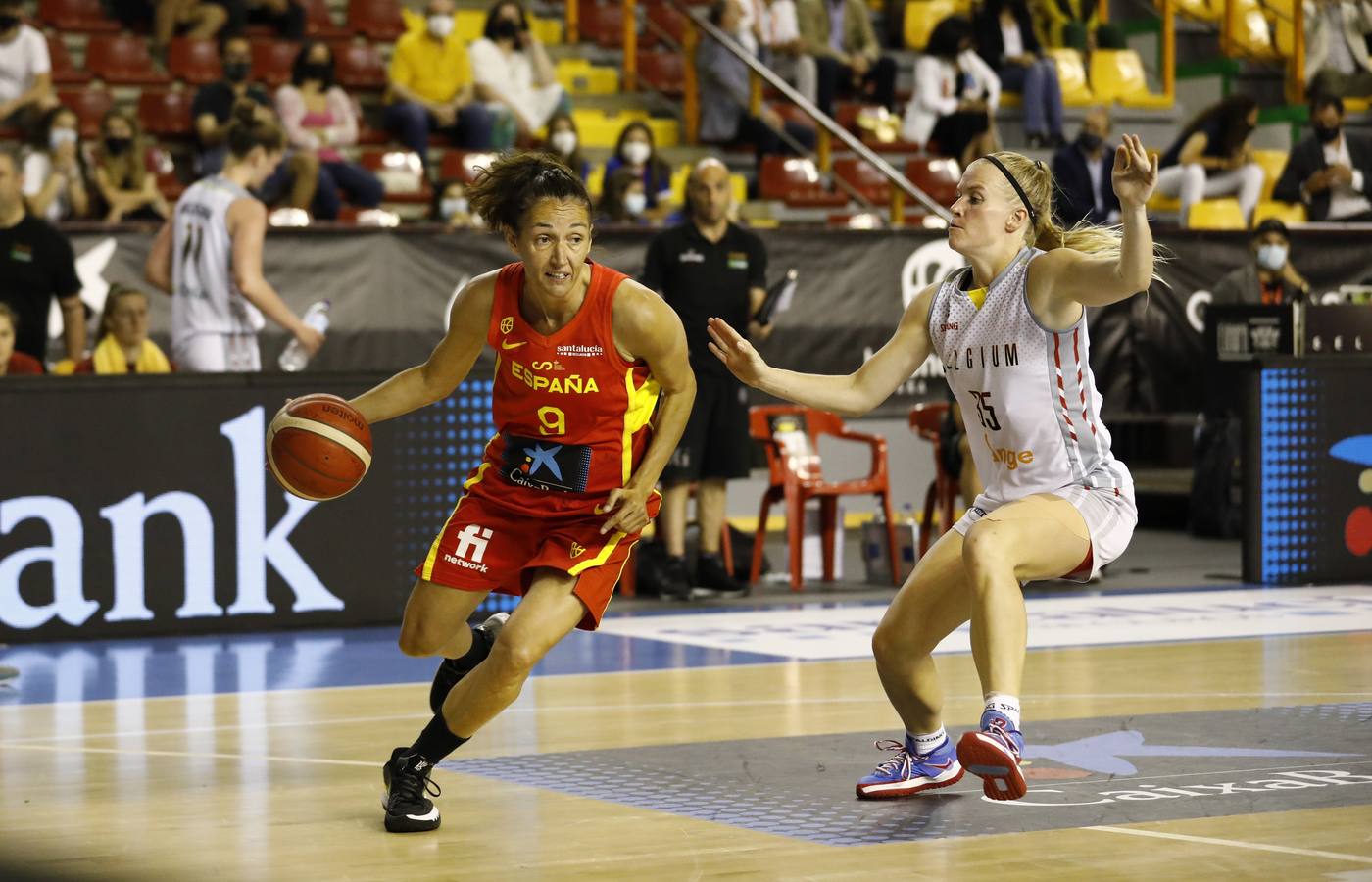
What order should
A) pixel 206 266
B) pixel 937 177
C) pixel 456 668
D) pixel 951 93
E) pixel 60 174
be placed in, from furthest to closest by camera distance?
pixel 951 93
pixel 937 177
pixel 60 174
pixel 206 266
pixel 456 668

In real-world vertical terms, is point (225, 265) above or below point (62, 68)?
below

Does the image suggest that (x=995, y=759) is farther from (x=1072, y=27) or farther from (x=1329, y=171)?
(x=1072, y=27)

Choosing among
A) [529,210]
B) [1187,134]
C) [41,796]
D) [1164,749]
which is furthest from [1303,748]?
[1187,134]

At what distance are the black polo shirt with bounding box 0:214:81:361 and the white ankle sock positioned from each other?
6583mm

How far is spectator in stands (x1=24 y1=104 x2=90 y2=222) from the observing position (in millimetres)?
14656

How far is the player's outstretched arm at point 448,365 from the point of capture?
248 inches

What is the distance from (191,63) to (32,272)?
6456 mm

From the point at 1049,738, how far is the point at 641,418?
2.02 m

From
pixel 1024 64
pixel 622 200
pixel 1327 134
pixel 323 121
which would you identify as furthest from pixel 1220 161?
pixel 323 121

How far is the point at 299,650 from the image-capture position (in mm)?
10297

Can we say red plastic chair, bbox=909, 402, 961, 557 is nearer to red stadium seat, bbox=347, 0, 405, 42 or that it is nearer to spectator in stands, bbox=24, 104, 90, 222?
spectator in stands, bbox=24, 104, 90, 222

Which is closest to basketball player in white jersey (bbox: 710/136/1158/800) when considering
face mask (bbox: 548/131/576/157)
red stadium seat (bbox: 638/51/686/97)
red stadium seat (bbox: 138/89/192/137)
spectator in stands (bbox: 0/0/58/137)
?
face mask (bbox: 548/131/576/157)

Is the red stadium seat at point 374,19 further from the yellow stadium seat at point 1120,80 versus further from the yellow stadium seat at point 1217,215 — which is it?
the yellow stadium seat at point 1120,80

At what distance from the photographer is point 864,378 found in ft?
21.1
